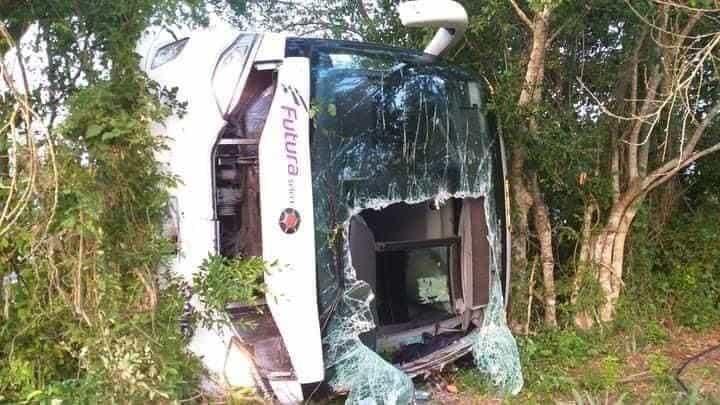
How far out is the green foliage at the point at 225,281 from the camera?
295 cm

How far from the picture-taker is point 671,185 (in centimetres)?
595

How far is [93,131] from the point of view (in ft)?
9.44

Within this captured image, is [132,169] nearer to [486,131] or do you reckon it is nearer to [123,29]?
[123,29]

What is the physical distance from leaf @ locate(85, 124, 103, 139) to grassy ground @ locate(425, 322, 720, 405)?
103 inches

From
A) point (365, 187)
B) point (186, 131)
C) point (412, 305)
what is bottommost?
point (412, 305)

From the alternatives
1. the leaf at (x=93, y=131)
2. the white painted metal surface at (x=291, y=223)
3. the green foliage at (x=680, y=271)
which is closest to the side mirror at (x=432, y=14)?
the white painted metal surface at (x=291, y=223)

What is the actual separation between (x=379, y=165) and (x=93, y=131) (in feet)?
5.11

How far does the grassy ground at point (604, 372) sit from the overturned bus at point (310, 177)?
0.21 meters

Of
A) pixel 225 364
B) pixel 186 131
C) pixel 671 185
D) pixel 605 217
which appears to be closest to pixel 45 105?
pixel 186 131

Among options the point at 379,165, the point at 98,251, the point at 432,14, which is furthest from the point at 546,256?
the point at 98,251

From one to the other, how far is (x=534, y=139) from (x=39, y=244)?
3.35 metres

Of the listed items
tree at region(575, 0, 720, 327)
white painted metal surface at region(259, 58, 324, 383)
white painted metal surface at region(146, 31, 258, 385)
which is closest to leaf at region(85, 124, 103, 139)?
white painted metal surface at region(146, 31, 258, 385)

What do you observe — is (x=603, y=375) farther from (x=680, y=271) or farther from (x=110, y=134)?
(x=110, y=134)

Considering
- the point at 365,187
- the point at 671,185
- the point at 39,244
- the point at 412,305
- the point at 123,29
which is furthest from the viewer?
the point at 671,185
